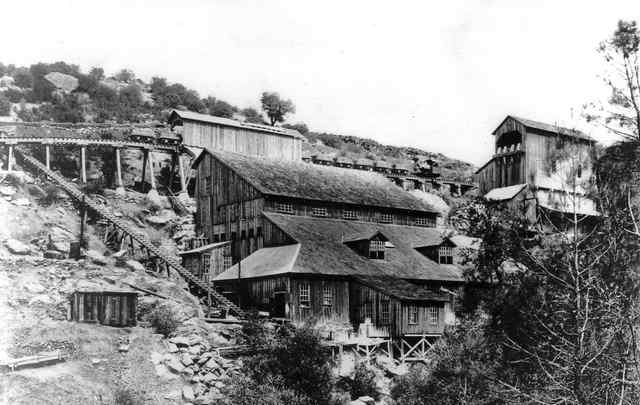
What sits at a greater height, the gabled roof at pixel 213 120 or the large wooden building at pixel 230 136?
the gabled roof at pixel 213 120

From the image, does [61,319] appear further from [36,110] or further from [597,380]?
[36,110]

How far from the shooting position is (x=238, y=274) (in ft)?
124

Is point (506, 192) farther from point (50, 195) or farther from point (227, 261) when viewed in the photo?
point (50, 195)

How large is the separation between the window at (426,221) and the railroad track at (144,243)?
18725 millimetres

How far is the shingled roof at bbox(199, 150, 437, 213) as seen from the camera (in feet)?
144

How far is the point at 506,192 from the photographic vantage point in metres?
56.8

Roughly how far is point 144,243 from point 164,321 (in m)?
11.3

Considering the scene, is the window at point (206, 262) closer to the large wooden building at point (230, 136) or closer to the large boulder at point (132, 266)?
the large boulder at point (132, 266)

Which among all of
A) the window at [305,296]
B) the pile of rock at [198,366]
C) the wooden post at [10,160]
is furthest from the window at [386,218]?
the wooden post at [10,160]

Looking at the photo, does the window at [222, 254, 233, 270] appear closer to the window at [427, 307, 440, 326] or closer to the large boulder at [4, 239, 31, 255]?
the large boulder at [4, 239, 31, 255]

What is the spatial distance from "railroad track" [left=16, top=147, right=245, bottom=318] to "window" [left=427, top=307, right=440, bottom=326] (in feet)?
32.8

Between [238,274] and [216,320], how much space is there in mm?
6307

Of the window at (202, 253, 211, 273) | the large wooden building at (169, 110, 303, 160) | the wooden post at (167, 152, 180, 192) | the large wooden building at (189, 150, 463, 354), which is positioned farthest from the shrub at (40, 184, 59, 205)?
the large wooden building at (169, 110, 303, 160)

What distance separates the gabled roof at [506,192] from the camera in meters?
55.1
